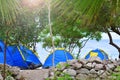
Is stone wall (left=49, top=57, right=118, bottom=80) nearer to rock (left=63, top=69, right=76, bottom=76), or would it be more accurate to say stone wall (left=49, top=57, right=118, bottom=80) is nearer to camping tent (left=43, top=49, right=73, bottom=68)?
rock (left=63, top=69, right=76, bottom=76)

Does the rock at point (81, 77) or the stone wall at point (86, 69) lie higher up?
the stone wall at point (86, 69)

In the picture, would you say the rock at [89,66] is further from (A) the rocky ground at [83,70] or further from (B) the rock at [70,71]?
(B) the rock at [70,71]

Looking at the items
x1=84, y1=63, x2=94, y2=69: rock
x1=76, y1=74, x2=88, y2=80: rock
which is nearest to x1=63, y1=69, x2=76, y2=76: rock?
x1=76, y1=74, x2=88, y2=80: rock

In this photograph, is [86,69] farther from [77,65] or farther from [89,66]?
[77,65]

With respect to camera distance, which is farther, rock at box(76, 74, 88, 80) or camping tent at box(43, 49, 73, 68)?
camping tent at box(43, 49, 73, 68)

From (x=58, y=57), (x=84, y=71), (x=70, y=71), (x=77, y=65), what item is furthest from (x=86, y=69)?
(x=58, y=57)

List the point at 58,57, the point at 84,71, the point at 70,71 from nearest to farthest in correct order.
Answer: the point at 70,71, the point at 84,71, the point at 58,57

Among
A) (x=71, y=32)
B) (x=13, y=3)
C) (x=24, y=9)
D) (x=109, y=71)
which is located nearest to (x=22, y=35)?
(x=24, y=9)

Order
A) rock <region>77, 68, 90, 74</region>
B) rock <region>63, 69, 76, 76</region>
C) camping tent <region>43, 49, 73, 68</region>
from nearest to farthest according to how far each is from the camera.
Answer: rock <region>63, 69, 76, 76</region> < rock <region>77, 68, 90, 74</region> < camping tent <region>43, 49, 73, 68</region>

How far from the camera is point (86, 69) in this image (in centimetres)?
768

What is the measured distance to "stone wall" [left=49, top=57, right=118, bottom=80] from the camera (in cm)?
753

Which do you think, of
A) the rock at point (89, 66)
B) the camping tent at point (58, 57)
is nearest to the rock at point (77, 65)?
the rock at point (89, 66)

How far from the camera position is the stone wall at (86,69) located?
753 cm

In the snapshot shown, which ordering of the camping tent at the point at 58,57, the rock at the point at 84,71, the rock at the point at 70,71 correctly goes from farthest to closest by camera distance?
the camping tent at the point at 58,57, the rock at the point at 84,71, the rock at the point at 70,71
